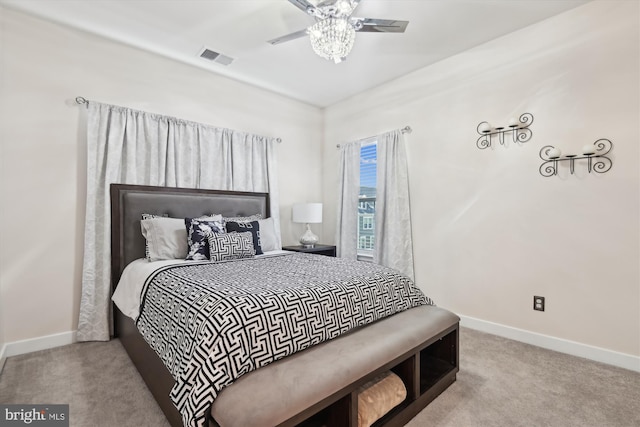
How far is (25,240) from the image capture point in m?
2.46

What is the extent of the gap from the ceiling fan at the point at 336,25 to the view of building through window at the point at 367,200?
2.01 metres

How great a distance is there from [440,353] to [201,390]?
1569mm

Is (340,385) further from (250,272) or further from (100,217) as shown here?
(100,217)

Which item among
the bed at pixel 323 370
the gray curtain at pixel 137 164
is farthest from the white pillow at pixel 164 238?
the gray curtain at pixel 137 164

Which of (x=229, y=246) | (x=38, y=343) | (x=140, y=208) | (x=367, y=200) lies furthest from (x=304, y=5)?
(x=38, y=343)

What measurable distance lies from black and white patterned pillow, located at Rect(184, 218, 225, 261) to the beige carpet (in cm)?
92

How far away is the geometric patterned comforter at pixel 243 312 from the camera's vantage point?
4.12ft

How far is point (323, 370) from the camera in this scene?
52.4 inches

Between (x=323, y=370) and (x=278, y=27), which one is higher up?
(x=278, y=27)

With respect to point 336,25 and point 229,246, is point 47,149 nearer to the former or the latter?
point 229,246

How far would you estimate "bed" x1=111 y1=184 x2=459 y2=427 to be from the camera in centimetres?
117

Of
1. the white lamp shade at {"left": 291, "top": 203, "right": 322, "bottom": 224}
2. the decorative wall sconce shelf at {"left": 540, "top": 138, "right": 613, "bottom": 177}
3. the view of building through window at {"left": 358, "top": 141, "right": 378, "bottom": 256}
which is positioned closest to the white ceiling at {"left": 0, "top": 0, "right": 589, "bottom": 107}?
the view of building through window at {"left": 358, "top": 141, "right": 378, "bottom": 256}

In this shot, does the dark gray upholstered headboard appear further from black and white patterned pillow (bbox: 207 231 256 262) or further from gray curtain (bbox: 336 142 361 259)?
gray curtain (bbox: 336 142 361 259)

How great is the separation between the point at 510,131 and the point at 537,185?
0.54 meters
